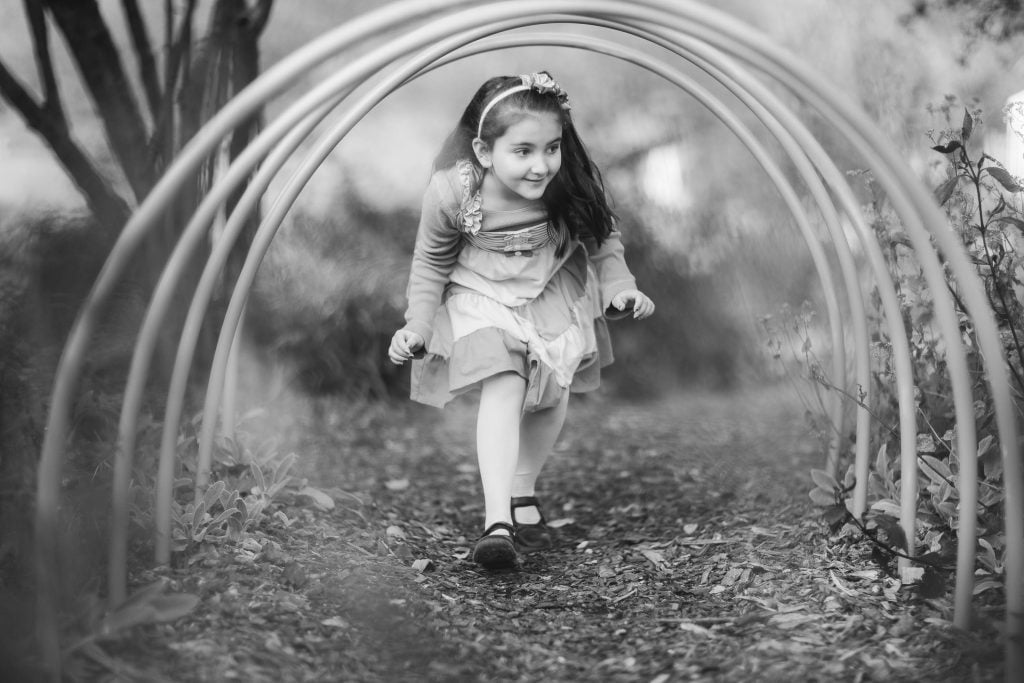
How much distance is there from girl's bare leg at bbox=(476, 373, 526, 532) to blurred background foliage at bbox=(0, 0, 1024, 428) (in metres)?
1.37

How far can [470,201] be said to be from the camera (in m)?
2.45

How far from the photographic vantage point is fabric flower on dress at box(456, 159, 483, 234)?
95.9 inches

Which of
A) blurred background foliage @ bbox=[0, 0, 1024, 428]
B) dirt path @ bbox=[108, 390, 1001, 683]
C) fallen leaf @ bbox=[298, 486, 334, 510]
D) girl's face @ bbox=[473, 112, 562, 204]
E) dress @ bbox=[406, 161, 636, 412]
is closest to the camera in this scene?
dirt path @ bbox=[108, 390, 1001, 683]

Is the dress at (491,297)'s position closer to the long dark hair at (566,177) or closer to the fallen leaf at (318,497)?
the long dark hair at (566,177)

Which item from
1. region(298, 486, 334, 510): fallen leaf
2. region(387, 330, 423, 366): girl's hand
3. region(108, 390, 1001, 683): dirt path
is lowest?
region(108, 390, 1001, 683): dirt path

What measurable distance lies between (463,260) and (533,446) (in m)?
0.56

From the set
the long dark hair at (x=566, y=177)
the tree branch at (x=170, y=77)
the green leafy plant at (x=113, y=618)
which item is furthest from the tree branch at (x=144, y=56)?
the green leafy plant at (x=113, y=618)

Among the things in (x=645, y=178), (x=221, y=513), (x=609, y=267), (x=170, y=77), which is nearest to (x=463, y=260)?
(x=609, y=267)

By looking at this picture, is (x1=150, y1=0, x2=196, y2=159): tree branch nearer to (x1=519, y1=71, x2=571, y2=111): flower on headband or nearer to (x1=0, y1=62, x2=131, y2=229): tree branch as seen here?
(x1=0, y1=62, x2=131, y2=229): tree branch

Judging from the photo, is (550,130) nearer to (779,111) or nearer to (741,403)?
(779,111)

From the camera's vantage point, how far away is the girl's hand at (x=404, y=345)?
232cm

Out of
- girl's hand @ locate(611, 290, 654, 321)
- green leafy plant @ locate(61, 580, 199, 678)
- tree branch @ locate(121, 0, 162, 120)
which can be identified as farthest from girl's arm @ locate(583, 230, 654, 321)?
tree branch @ locate(121, 0, 162, 120)

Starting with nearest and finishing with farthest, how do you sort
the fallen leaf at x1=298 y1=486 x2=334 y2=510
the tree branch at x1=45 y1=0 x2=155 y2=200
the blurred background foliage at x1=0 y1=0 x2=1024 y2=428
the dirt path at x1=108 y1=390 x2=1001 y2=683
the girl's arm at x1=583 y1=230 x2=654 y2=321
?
the dirt path at x1=108 y1=390 x2=1001 y2=683 → the girl's arm at x1=583 y1=230 x2=654 y2=321 → the fallen leaf at x1=298 y1=486 x2=334 y2=510 → the tree branch at x1=45 y1=0 x2=155 y2=200 → the blurred background foliage at x1=0 y1=0 x2=1024 y2=428

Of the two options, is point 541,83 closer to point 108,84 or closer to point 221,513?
point 221,513
